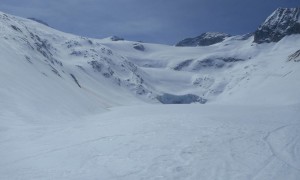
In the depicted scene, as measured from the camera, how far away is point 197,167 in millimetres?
10102

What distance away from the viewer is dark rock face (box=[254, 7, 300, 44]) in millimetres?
138500

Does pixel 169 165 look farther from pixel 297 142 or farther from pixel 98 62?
pixel 98 62

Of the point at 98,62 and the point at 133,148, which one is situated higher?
the point at 98,62

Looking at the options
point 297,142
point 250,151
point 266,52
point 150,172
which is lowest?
point 150,172

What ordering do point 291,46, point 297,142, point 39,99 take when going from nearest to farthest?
point 297,142, point 39,99, point 291,46

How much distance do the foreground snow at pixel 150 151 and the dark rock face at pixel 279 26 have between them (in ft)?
432

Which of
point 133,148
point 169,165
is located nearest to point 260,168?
point 169,165

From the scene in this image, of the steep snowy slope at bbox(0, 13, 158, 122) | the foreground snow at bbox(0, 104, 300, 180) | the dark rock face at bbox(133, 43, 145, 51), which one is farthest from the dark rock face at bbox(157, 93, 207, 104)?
the foreground snow at bbox(0, 104, 300, 180)

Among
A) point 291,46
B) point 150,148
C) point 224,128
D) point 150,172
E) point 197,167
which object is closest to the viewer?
point 150,172

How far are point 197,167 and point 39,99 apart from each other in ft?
52.5

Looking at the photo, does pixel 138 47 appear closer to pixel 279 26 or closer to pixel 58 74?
pixel 279 26

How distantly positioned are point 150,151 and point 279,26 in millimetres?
145096

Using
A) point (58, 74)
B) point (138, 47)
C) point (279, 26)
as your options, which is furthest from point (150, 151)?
point (138, 47)

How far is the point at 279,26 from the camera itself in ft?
475
